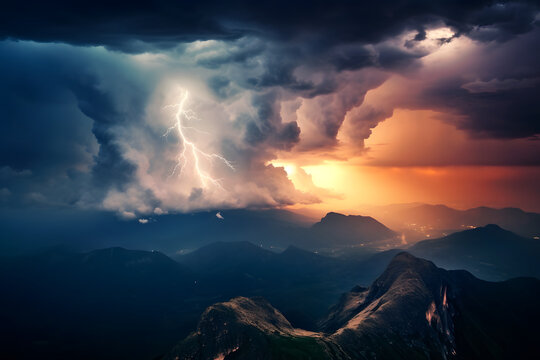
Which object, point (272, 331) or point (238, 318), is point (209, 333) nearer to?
point (238, 318)

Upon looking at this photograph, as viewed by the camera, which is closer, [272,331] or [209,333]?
[209,333]

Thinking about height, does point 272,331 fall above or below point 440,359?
above

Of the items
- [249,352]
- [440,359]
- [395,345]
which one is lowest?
[440,359]

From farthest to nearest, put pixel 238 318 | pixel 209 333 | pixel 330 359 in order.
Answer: pixel 238 318 → pixel 209 333 → pixel 330 359

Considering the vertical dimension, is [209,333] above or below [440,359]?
above

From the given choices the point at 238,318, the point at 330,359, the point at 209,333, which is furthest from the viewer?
the point at 238,318

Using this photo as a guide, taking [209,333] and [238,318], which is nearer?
[209,333]

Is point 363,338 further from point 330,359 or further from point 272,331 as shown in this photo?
point 272,331

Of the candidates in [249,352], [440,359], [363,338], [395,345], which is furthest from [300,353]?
[440,359]

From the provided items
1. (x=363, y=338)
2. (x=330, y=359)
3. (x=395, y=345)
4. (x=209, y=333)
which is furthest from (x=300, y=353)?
(x=395, y=345)
